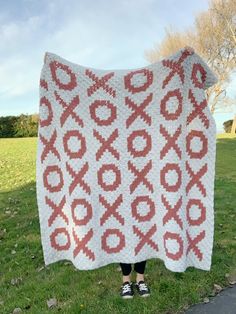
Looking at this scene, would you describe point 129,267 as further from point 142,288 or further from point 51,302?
point 51,302

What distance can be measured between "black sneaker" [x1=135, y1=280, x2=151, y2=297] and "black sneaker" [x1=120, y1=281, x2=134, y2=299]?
6 centimetres

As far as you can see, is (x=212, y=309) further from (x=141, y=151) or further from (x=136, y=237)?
(x=141, y=151)

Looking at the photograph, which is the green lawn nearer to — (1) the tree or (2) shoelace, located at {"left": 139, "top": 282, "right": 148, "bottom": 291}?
(2) shoelace, located at {"left": 139, "top": 282, "right": 148, "bottom": 291}

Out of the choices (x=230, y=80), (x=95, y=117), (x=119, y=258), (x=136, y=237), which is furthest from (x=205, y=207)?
(x=230, y=80)

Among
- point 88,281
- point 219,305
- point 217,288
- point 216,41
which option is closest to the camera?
point 219,305

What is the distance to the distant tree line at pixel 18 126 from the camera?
33.8 meters

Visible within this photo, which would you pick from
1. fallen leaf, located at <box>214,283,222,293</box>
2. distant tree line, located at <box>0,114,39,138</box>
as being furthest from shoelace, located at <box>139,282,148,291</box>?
distant tree line, located at <box>0,114,39,138</box>

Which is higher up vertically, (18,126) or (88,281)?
(18,126)

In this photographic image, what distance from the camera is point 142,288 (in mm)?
3654

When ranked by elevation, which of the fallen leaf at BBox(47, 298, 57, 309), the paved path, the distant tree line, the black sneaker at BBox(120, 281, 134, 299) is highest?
the distant tree line

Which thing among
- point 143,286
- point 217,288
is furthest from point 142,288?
point 217,288

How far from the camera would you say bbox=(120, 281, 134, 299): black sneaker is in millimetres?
3617

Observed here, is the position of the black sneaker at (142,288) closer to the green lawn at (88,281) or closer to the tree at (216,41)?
the green lawn at (88,281)

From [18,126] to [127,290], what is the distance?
31651 mm
